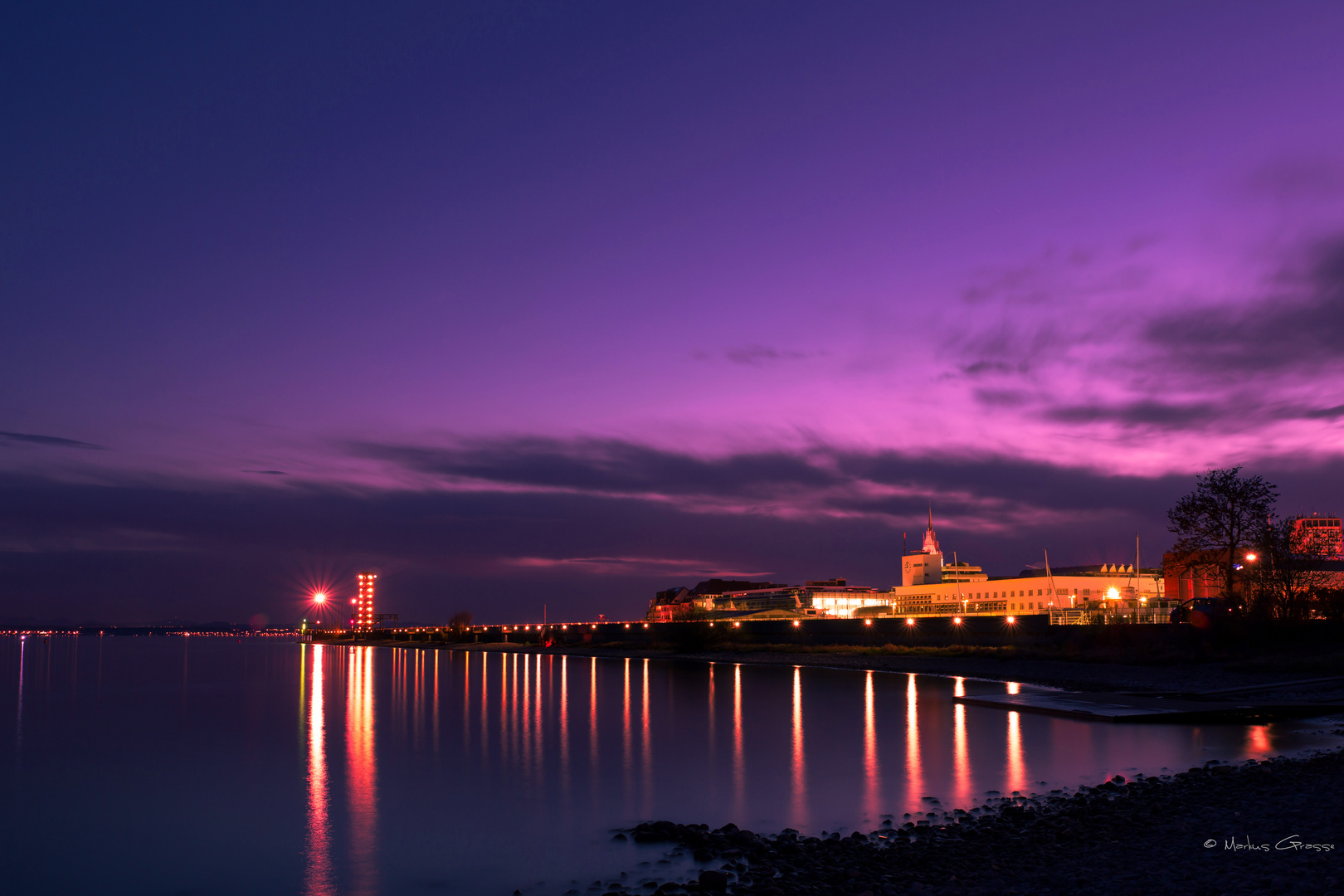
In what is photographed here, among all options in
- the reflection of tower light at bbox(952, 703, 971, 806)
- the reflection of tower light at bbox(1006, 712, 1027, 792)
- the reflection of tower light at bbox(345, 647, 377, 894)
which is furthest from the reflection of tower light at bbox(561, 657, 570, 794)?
the reflection of tower light at bbox(1006, 712, 1027, 792)

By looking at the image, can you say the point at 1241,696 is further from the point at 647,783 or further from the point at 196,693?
the point at 196,693

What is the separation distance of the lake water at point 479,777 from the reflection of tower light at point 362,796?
0.31 feet

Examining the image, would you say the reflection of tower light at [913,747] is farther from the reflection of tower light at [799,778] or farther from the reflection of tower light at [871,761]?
the reflection of tower light at [799,778]

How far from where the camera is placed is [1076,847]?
15055 millimetres

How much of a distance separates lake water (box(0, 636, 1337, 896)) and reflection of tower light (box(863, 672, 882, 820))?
0.49 ft

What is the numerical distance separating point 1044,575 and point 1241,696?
108321 millimetres

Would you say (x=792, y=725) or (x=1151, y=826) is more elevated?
(x=1151, y=826)

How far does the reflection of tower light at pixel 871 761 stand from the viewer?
21.5m

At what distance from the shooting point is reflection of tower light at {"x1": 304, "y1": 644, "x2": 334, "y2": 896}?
54.5ft

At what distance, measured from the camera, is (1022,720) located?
3500 centimetres

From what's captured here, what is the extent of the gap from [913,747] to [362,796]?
17.3 metres

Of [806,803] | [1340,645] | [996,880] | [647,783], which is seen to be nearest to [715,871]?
[996,880]

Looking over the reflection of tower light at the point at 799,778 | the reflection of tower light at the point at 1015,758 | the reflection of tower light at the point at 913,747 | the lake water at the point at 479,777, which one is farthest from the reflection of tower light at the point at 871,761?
the reflection of tower light at the point at 1015,758

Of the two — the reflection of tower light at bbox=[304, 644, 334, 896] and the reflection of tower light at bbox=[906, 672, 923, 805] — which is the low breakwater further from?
the reflection of tower light at bbox=[304, 644, 334, 896]
